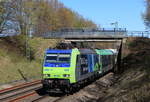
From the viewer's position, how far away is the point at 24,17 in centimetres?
3334

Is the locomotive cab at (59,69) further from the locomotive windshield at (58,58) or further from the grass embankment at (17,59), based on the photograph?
the grass embankment at (17,59)

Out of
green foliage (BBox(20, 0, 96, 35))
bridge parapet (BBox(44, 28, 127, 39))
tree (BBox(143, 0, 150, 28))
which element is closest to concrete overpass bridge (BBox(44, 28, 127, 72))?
bridge parapet (BBox(44, 28, 127, 39))

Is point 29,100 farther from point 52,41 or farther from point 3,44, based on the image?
point 52,41

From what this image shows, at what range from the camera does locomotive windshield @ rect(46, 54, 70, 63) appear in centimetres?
1659

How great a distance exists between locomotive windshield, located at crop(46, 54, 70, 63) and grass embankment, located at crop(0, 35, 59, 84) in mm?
8146

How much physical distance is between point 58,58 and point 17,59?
1582 cm

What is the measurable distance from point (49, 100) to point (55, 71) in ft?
6.26

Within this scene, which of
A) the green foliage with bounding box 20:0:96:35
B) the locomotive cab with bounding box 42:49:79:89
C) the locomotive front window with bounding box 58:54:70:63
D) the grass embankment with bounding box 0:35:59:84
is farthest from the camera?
the green foliage with bounding box 20:0:96:35

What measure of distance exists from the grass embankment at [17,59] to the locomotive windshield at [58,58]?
8.15 meters

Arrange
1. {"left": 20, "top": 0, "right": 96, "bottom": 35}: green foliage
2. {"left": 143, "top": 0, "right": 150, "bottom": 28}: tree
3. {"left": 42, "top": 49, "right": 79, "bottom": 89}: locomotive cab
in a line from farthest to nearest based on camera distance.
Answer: {"left": 20, "top": 0, "right": 96, "bottom": 35}: green foliage, {"left": 143, "top": 0, "right": 150, "bottom": 28}: tree, {"left": 42, "top": 49, "right": 79, "bottom": 89}: locomotive cab

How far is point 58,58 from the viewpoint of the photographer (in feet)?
55.3

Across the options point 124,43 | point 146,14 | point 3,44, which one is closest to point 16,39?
point 3,44

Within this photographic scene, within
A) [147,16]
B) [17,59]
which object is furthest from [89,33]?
[17,59]

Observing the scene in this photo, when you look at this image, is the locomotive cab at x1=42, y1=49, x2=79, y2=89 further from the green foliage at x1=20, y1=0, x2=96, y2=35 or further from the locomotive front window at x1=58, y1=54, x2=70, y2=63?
the green foliage at x1=20, y1=0, x2=96, y2=35
